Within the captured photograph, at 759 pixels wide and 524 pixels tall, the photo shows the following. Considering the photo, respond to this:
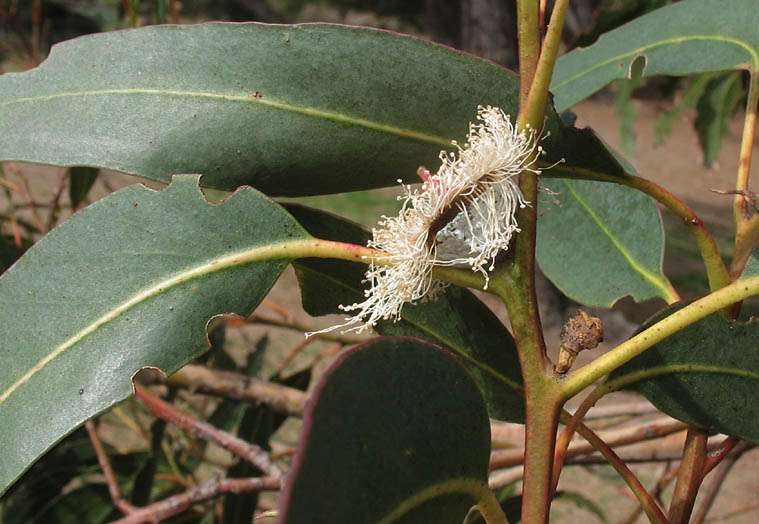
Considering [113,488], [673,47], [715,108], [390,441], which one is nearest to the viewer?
[390,441]

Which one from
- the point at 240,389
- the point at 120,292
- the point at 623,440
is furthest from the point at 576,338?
the point at 240,389

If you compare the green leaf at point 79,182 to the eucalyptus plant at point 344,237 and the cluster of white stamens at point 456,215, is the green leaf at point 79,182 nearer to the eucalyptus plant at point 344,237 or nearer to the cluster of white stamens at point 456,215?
the eucalyptus plant at point 344,237

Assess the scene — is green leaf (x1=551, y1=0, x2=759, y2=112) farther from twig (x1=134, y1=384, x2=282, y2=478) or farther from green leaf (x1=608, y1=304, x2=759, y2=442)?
twig (x1=134, y1=384, x2=282, y2=478)

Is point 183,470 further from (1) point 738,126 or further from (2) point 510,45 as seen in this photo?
(1) point 738,126

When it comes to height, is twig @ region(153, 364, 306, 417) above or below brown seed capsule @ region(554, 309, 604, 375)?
above

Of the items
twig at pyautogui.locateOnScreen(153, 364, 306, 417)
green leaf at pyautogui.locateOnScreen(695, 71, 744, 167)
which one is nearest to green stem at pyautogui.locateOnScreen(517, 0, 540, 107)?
twig at pyautogui.locateOnScreen(153, 364, 306, 417)

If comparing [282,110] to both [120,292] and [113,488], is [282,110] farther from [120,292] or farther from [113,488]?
[113,488]

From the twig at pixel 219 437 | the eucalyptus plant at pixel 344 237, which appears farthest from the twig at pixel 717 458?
the twig at pixel 219 437
